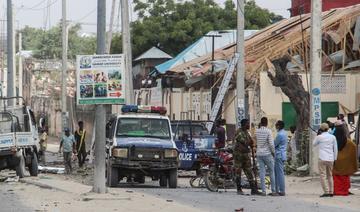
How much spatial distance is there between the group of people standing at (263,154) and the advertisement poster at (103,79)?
314 centimetres

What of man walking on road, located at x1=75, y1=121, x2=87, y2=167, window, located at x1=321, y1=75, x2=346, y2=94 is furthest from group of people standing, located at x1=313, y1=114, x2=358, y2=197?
window, located at x1=321, y1=75, x2=346, y2=94

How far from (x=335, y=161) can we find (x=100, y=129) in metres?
5.39

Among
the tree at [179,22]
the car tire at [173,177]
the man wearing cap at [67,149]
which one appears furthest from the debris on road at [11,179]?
the tree at [179,22]

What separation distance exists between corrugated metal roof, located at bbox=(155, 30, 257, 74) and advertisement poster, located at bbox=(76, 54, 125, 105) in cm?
2623

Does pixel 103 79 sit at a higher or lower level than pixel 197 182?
higher

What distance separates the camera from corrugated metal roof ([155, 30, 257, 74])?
44594 millimetres

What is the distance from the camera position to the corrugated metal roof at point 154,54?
52.4m

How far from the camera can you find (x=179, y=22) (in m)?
55.7

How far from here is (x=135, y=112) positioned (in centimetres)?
2259

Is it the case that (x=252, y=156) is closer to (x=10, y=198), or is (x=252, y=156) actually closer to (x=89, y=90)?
(x=89, y=90)

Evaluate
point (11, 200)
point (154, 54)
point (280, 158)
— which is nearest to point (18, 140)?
point (11, 200)

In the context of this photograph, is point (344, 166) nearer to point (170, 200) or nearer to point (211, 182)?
point (211, 182)

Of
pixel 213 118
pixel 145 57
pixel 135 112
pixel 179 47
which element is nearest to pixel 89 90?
pixel 135 112

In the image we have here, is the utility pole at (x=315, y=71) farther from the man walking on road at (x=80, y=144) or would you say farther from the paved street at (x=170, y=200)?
the man walking on road at (x=80, y=144)
